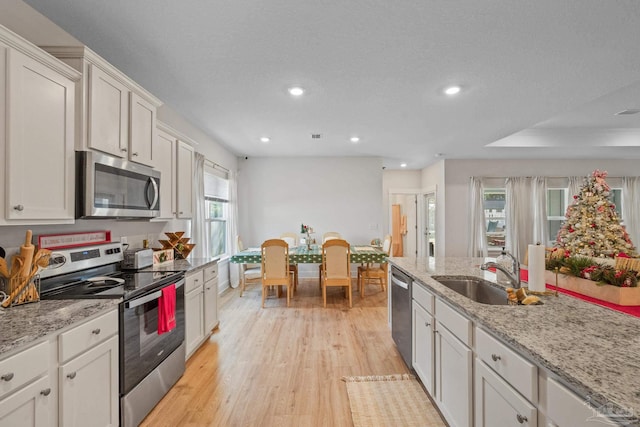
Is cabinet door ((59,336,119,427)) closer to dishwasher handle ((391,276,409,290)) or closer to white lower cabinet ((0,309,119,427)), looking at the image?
white lower cabinet ((0,309,119,427))

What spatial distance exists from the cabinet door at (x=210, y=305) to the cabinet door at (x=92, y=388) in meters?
1.30

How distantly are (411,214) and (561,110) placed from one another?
204 inches

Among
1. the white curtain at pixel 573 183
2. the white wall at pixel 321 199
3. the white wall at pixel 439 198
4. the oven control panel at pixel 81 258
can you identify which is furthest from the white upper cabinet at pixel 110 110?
the white curtain at pixel 573 183

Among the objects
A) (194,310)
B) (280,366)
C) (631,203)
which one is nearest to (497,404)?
(280,366)

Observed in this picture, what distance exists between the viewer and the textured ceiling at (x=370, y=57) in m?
1.75

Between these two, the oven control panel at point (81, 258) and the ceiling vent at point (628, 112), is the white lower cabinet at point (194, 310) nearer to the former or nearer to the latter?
the oven control panel at point (81, 258)

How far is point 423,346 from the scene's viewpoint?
2.10 m

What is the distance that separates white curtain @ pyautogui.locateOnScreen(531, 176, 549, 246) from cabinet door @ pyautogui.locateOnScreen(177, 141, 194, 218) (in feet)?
21.4

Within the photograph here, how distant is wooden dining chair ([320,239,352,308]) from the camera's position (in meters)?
4.17

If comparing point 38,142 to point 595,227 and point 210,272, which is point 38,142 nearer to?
point 210,272

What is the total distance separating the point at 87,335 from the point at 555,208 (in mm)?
7809

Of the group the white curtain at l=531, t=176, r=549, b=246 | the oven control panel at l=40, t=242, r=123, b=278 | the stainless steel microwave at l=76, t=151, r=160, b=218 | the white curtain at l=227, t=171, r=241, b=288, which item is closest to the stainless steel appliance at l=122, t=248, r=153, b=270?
the oven control panel at l=40, t=242, r=123, b=278

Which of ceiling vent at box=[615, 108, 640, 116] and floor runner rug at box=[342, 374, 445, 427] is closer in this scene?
floor runner rug at box=[342, 374, 445, 427]

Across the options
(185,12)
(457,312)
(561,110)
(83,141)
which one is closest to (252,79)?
(185,12)
